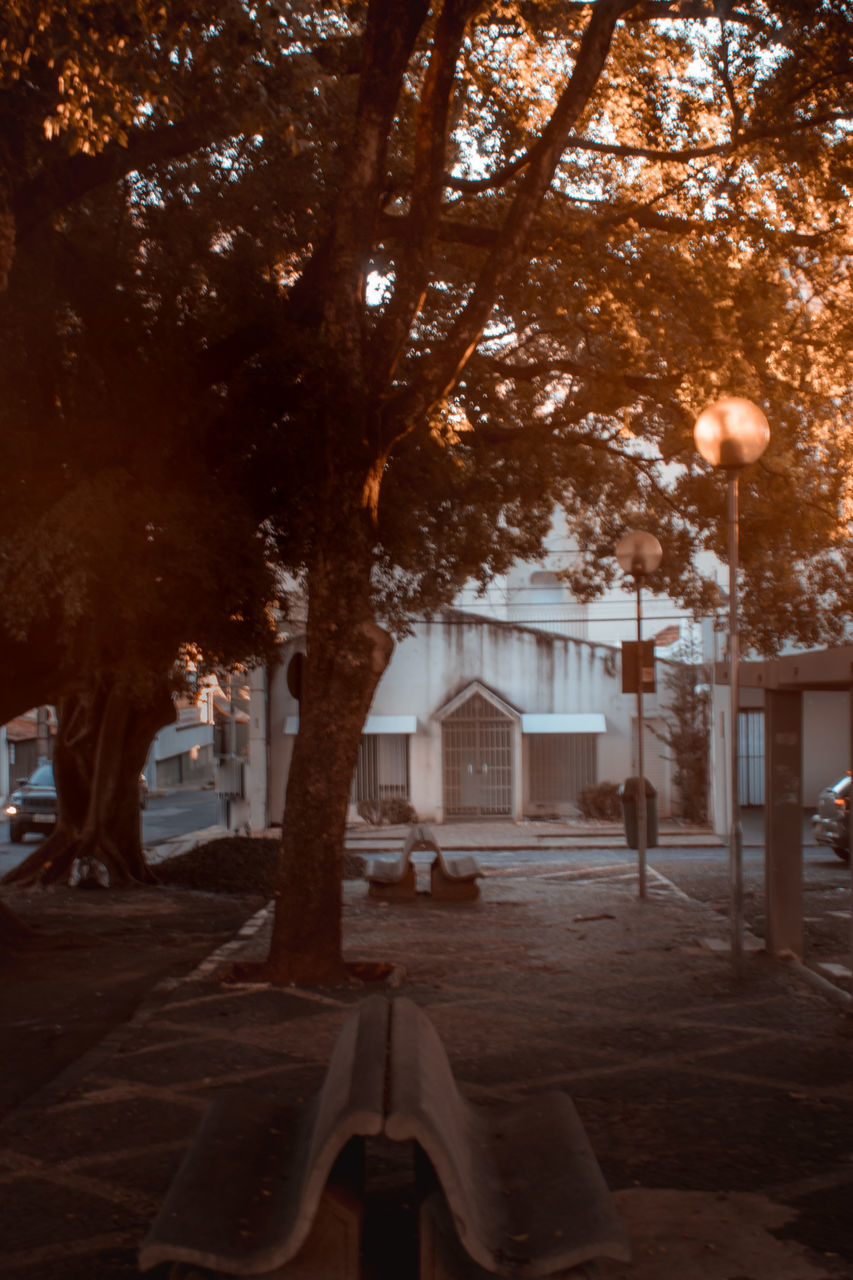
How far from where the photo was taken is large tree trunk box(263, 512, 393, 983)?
984cm

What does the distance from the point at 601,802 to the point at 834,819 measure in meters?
11.8

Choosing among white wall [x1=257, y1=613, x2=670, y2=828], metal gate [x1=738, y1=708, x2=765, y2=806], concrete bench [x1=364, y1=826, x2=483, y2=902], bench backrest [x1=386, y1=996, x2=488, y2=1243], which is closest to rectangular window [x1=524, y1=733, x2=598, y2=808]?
white wall [x1=257, y1=613, x2=670, y2=828]

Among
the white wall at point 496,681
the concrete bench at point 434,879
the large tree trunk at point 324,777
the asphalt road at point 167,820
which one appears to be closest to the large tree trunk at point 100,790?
the asphalt road at point 167,820

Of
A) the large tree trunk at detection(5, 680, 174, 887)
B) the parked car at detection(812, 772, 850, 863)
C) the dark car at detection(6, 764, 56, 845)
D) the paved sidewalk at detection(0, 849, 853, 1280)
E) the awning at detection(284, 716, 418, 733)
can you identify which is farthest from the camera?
the awning at detection(284, 716, 418, 733)

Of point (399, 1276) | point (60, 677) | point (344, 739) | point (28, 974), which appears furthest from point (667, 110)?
point (399, 1276)

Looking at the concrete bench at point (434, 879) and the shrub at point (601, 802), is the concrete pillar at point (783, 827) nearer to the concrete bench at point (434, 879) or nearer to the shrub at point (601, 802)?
the concrete bench at point (434, 879)

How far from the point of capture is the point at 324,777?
984 centimetres

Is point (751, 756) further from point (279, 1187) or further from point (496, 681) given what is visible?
point (279, 1187)

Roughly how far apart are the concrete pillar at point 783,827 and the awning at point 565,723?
2135cm

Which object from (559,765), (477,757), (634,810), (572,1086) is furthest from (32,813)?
(572,1086)

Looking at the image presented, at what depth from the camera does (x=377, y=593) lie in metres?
18.2

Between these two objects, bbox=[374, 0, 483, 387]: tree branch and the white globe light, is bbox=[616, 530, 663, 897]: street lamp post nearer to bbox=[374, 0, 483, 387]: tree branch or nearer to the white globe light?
the white globe light

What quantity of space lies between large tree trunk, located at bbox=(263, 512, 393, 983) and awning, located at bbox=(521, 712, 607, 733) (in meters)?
22.7

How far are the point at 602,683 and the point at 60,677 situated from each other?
21944 mm
